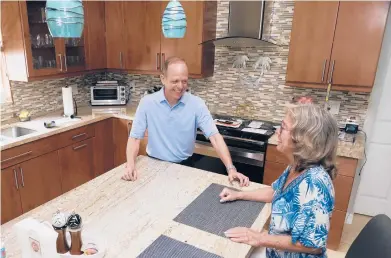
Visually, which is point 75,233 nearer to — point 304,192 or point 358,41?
point 304,192

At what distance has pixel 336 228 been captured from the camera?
8.14ft

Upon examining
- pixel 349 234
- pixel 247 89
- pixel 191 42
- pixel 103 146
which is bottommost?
pixel 349 234

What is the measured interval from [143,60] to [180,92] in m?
1.49

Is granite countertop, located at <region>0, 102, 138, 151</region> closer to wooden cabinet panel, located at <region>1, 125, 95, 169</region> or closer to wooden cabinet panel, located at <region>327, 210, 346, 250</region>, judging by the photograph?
wooden cabinet panel, located at <region>1, 125, 95, 169</region>

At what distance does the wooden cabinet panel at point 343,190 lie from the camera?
2.36m

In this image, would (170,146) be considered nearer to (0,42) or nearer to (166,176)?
(166,176)

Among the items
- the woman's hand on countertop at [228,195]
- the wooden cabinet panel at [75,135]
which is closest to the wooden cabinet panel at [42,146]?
the wooden cabinet panel at [75,135]

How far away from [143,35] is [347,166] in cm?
240

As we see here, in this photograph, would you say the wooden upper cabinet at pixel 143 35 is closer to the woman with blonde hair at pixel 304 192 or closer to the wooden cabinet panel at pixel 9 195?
the wooden cabinet panel at pixel 9 195

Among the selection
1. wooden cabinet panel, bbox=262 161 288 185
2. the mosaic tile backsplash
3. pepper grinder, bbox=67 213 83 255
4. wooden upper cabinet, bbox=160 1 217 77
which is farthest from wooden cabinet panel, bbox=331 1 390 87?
pepper grinder, bbox=67 213 83 255

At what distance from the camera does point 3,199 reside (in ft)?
7.53

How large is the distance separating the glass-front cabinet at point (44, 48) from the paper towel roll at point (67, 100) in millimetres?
192

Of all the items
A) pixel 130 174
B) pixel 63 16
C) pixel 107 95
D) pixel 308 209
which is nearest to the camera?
pixel 308 209

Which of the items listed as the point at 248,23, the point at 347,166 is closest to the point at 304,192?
the point at 347,166
